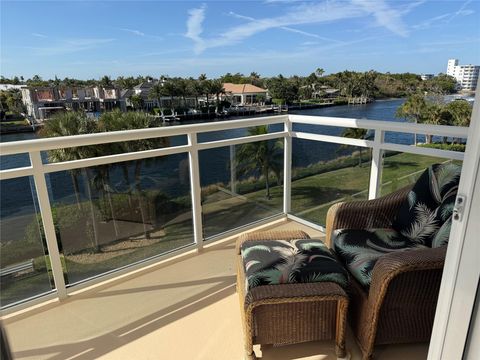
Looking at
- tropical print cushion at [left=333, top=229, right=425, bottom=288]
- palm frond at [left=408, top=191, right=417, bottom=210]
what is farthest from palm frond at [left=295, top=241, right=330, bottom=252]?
palm frond at [left=408, top=191, right=417, bottom=210]

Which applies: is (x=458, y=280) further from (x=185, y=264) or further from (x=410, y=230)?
(x=185, y=264)

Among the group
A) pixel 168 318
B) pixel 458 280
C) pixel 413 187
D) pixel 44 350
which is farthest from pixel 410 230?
pixel 44 350

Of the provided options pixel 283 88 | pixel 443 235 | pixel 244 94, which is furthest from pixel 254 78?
pixel 443 235

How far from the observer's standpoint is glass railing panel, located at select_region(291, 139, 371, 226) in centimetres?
326

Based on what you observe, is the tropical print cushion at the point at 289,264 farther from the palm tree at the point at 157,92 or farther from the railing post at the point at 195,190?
the palm tree at the point at 157,92

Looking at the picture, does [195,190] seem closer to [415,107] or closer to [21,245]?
[21,245]

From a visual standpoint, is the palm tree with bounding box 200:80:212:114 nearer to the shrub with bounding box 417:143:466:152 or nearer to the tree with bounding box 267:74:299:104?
the tree with bounding box 267:74:299:104

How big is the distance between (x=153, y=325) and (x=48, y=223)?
1120 millimetres

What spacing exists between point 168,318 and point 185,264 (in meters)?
0.77

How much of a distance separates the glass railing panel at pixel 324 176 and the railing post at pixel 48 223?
2.64 m

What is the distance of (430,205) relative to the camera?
2221 mm

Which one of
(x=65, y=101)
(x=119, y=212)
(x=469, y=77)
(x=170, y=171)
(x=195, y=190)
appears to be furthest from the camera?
(x=65, y=101)

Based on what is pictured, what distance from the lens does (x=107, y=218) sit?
2.72 m

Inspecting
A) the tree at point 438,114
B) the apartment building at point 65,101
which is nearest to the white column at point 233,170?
the apartment building at point 65,101
